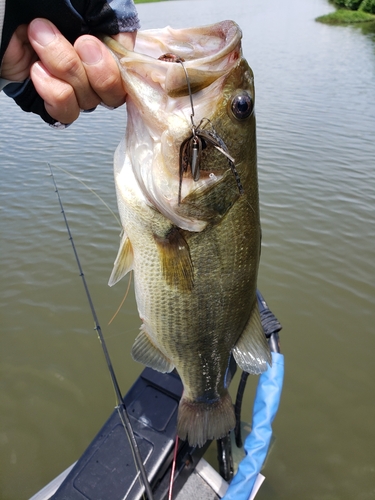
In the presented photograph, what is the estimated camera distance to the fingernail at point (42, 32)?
1.10 metres

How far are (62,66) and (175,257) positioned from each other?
83cm

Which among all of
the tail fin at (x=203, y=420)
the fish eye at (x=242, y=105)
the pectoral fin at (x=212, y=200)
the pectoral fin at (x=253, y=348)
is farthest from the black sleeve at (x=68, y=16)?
the tail fin at (x=203, y=420)

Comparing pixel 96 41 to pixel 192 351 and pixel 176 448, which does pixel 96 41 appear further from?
pixel 176 448

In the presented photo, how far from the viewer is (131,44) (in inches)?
52.6

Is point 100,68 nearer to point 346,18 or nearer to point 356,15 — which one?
point 346,18

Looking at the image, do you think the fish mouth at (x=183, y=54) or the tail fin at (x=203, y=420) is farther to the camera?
the tail fin at (x=203, y=420)

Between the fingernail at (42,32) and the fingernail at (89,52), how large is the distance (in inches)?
3.5

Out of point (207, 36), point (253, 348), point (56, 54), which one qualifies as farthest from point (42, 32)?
point (253, 348)

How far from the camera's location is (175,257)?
1.59 meters

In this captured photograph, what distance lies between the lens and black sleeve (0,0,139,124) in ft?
3.56

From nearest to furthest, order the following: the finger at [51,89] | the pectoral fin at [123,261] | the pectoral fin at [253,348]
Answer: the finger at [51,89] → the pectoral fin at [123,261] → the pectoral fin at [253,348]

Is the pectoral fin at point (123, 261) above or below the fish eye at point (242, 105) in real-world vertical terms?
below

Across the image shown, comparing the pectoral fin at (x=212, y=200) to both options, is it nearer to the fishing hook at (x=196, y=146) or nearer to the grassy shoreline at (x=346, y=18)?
the fishing hook at (x=196, y=146)

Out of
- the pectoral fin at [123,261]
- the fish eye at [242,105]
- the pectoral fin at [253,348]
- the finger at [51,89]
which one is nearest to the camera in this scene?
the finger at [51,89]
